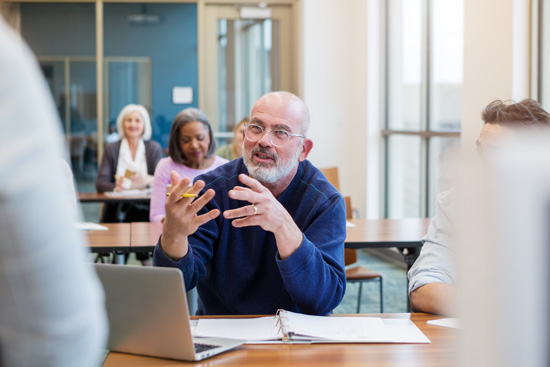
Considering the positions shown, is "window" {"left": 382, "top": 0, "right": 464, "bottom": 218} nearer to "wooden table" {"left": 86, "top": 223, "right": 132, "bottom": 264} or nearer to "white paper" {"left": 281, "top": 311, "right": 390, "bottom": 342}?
"wooden table" {"left": 86, "top": 223, "right": 132, "bottom": 264}

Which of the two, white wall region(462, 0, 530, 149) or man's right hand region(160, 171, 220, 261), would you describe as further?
white wall region(462, 0, 530, 149)

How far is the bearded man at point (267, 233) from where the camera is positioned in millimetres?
1834

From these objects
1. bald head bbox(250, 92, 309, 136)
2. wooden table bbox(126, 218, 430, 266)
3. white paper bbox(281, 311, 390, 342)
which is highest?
bald head bbox(250, 92, 309, 136)

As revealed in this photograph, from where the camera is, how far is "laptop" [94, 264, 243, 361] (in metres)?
1.42

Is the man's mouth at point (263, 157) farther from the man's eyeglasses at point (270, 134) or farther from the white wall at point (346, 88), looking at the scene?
the white wall at point (346, 88)

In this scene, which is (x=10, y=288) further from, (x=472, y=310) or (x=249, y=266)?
(x=249, y=266)

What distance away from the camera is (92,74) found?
7.68m

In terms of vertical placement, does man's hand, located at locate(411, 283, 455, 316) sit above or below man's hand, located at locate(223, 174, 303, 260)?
below

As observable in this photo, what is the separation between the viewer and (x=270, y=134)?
7.26 feet

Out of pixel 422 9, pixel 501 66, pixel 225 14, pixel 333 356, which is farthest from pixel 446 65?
pixel 333 356

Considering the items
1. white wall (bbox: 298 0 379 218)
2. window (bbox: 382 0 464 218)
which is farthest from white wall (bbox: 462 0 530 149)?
white wall (bbox: 298 0 379 218)

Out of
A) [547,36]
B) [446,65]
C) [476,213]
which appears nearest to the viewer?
[476,213]

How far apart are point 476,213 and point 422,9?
602 centimetres

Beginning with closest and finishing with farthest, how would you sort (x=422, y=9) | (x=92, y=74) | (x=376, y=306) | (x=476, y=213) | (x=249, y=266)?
(x=476, y=213), (x=249, y=266), (x=376, y=306), (x=422, y=9), (x=92, y=74)
